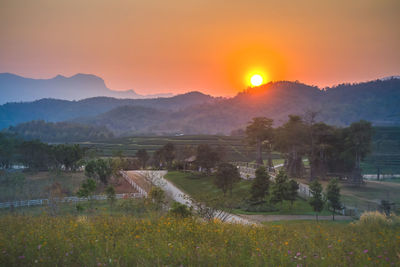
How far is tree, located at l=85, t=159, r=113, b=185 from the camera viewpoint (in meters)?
36.4

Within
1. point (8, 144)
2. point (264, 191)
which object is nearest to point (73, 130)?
point (8, 144)

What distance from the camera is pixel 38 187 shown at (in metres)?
33.7

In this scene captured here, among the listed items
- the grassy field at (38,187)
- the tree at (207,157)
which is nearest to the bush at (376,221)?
the grassy field at (38,187)

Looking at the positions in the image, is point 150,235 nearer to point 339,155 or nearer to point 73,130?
point 339,155

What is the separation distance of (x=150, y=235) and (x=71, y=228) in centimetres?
190

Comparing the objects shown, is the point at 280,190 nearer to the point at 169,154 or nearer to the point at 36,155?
the point at 169,154

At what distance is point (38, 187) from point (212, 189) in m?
19.3

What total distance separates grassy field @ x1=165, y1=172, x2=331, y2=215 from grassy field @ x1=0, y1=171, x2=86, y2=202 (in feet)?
40.4

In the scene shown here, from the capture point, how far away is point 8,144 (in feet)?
190

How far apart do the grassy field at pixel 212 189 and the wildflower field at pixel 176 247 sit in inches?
418

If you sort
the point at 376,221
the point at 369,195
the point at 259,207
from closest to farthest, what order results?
the point at 376,221, the point at 259,207, the point at 369,195

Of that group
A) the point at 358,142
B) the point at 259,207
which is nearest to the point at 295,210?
the point at 259,207

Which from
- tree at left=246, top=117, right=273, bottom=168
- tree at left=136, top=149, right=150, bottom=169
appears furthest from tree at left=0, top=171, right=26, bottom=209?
tree at left=246, top=117, right=273, bottom=168

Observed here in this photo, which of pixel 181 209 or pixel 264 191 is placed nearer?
pixel 181 209
